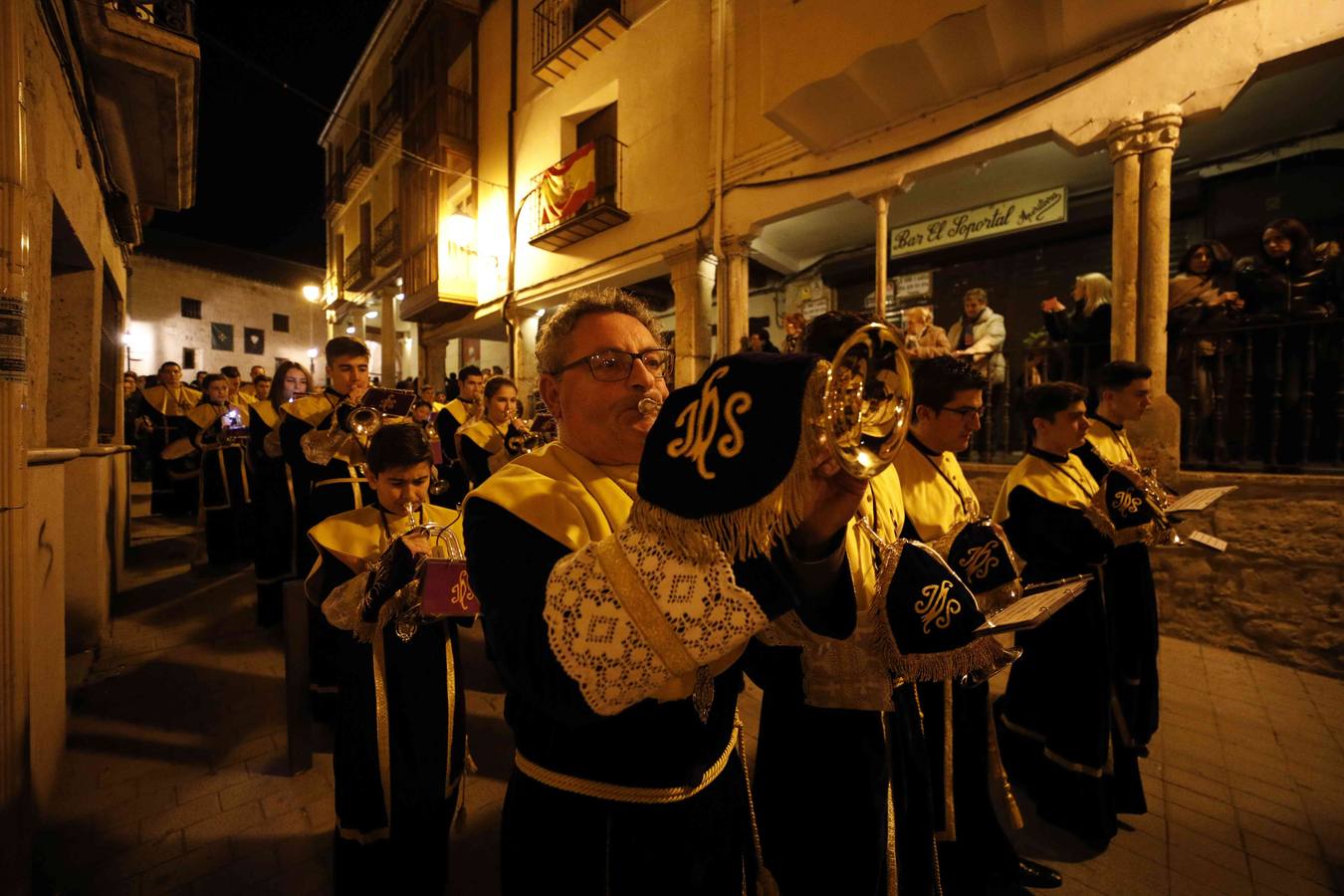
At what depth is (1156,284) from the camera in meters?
5.38

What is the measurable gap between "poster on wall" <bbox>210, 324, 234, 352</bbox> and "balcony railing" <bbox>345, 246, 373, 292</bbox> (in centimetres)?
1459

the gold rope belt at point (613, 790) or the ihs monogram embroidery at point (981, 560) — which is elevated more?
the ihs monogram embroidery at point (981, 560)

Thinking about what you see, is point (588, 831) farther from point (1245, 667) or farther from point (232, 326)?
point (232, 326)

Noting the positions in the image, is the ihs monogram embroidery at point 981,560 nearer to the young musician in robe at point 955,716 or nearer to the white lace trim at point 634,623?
the young musician in robe at point 955,716

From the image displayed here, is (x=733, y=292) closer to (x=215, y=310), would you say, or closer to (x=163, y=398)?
(x=163, y=398)

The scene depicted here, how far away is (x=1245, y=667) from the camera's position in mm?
4719

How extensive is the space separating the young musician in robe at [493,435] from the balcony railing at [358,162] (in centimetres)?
1861

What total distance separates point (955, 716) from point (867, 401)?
2117mm

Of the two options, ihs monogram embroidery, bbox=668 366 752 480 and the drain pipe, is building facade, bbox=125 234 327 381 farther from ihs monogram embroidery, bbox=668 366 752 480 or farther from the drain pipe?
ihs monogram embroidery, bbox=668 366 752 480

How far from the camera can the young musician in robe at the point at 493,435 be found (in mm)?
5992

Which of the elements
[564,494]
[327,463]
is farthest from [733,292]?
[564,494]

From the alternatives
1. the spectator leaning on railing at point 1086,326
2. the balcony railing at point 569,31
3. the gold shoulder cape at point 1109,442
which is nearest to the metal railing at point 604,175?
the balcony railing at point 569,31

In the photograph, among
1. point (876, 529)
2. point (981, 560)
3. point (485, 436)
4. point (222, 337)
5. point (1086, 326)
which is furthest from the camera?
point (222, 337)

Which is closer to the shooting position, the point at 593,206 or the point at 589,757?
the point at 589,757
